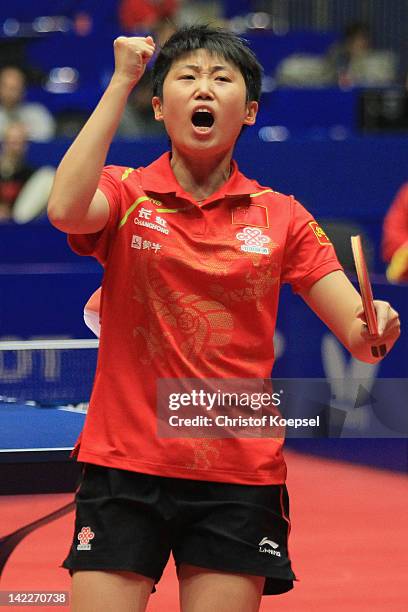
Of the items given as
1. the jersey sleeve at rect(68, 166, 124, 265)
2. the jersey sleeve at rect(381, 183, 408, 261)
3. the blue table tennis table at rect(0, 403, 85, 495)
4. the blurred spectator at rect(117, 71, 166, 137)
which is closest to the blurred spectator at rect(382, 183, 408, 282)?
the jersey sleeve at rect(381, 183, 408, 261)

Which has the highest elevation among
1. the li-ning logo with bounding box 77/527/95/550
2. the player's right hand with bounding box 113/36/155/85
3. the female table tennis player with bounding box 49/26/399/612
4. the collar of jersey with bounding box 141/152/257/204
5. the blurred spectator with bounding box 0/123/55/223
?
the player's right hand with bounding box 113/36/155/85

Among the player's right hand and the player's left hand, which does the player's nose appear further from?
the player's left hand

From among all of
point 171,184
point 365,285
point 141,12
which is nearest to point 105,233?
point 171,184

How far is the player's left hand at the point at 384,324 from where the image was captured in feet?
6.71

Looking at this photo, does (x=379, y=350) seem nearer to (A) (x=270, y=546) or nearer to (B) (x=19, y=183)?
(A) (x=270, y=546)

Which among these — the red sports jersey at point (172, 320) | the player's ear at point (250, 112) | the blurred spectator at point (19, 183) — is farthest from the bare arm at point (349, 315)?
Answer: the blurred spectator at point (19, 183)

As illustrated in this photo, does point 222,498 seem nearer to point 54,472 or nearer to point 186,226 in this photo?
point 186,226

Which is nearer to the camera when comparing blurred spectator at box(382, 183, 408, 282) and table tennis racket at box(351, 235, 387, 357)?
table tennis racket at box(351, 235, 387, 357)

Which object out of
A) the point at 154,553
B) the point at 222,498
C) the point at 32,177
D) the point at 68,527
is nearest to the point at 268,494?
the point at 222,498

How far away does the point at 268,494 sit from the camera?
2.17 m

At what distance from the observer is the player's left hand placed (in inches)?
80.5

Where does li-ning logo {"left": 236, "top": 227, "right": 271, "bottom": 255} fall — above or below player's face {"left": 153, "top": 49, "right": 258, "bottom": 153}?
below

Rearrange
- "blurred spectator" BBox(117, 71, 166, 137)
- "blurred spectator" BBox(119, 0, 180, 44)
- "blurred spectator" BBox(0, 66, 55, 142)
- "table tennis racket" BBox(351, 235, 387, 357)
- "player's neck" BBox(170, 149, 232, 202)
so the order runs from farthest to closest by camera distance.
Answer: "blurred spectator" BBox(119, 0, 180, 44) → "blurred spectator" BBox(117, 71, 166, 137) → "blurred spectator" BBox(0, 66, 55, 142) → "player's neck" BBox(170, 149, 232, 202) → "table tennis racket" BBox(351, 235, 387, 357)

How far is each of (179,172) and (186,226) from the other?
0.15 m
